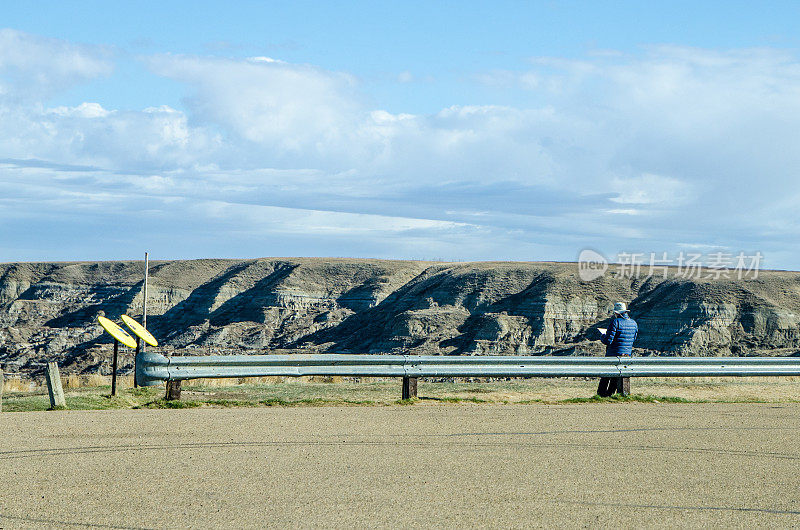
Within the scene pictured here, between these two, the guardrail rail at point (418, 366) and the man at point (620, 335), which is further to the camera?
the man at point (620, 335)

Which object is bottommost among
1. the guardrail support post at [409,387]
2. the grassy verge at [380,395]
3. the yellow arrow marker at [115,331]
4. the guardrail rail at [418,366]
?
the grassy verge at [380,395]

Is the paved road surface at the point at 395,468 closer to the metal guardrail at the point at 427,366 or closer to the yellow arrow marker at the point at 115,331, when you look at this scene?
the metal guardrail at the point at 427,366

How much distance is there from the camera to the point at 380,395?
1409cm

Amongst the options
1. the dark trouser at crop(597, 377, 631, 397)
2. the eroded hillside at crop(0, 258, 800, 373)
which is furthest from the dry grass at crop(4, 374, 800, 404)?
the eroded hillside at crop(0, 258, 800, 373)

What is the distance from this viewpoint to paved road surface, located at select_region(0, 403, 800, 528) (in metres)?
6.15

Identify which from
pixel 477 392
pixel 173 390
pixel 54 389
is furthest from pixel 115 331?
pixel 477 392

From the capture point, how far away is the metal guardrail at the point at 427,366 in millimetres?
12414

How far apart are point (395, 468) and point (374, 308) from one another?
1949 inches

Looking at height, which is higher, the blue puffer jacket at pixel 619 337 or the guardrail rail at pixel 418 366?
the blue puffer jacket at pixel 619 337

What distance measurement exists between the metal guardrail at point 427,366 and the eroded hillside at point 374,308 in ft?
75.9

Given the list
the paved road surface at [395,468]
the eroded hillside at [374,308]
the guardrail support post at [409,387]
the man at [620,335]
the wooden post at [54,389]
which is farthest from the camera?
the eroded hillside at [374,308]

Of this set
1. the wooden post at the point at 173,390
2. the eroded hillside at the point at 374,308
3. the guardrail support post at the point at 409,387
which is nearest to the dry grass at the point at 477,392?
the guardrail support post at the point at 409,387

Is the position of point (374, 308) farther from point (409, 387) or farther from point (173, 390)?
point (173, 390)

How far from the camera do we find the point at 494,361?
1345 cm
